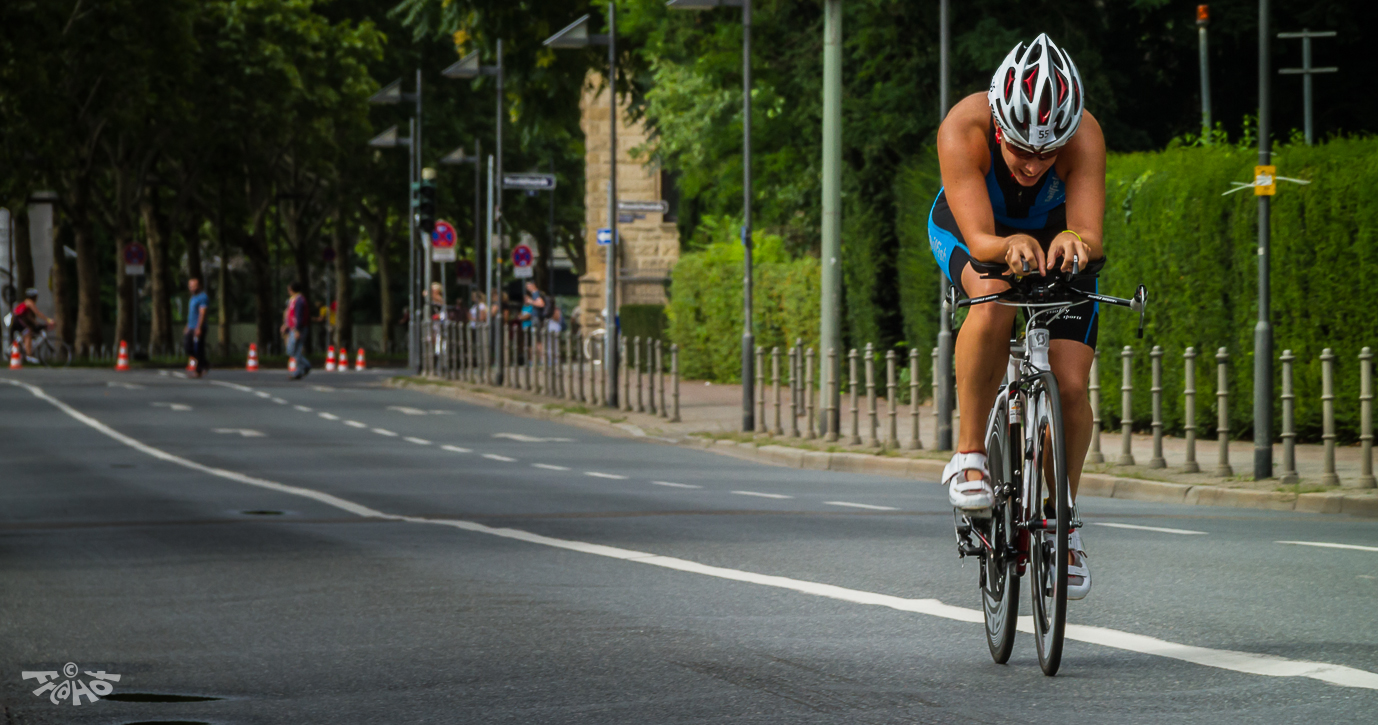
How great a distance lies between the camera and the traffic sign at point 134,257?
5279cm

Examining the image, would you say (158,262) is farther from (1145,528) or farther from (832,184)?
(1145,528)

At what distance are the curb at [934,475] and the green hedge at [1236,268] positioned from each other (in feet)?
9.52

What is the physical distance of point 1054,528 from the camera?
5762 millimetres

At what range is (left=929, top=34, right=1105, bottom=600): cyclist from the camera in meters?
5.86

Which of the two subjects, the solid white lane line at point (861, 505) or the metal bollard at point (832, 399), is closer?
the solid white lane line at point (861, 505)

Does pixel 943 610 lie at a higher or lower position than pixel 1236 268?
lower

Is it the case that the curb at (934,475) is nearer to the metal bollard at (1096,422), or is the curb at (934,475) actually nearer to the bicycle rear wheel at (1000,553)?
the metal bollard at (1096,422)

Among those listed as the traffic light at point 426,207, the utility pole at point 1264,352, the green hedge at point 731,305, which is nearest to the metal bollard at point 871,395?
the utility pole at point 1264,352

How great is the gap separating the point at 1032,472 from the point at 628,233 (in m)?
48.6

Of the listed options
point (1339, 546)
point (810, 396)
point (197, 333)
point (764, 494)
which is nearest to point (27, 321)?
point (197, 333)

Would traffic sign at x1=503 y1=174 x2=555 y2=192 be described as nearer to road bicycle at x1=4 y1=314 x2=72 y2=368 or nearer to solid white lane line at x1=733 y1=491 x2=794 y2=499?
road bicycle at x1=4 y1=314 x2=72 y2=368

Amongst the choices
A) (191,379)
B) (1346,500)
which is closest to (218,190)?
(191,379)

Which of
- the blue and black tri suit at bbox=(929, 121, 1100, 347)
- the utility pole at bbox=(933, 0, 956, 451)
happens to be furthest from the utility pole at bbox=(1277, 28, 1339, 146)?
the blue and black tri suit at bbox=(929, 121, 1100, 347)

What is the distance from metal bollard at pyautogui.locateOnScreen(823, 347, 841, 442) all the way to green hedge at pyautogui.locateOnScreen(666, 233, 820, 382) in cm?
950
